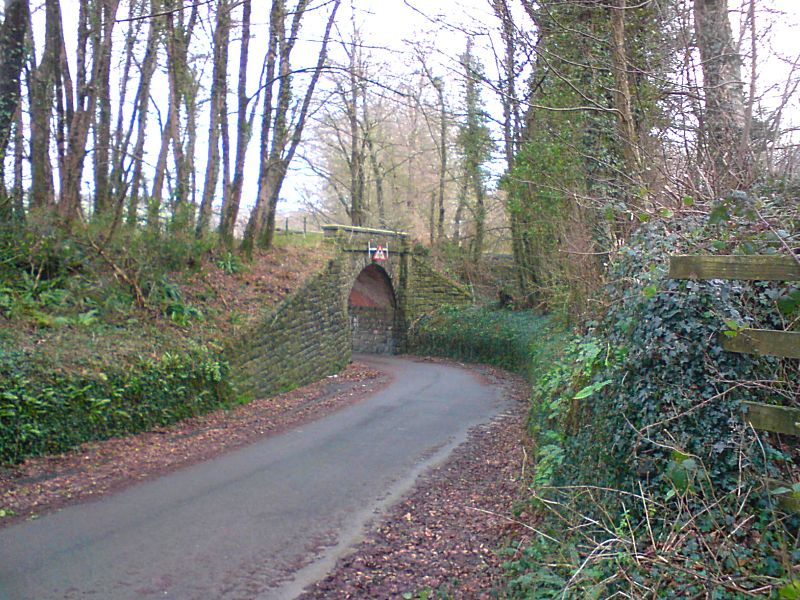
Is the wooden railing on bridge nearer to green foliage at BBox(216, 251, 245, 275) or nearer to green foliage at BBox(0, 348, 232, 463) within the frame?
green foliage at BBox(0, 348, 232, 463)

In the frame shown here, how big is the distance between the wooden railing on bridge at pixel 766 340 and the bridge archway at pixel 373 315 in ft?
81.3

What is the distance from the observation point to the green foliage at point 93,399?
8.74 m

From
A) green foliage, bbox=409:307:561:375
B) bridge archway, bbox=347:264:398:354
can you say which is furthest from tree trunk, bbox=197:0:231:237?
bridge archway, bbox=347:264:398:354

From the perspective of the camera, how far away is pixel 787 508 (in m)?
3.75

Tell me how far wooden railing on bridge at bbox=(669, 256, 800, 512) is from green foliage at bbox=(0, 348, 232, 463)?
7.90 metres

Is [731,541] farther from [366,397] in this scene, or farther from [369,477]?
[366,397]

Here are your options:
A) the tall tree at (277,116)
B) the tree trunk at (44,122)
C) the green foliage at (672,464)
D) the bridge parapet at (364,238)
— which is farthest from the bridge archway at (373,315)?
the green foliage at (672,464)

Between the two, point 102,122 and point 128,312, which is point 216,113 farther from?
point 128,312

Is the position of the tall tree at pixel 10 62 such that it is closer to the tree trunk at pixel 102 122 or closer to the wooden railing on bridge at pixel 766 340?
the tree trunk at pixel 102 122

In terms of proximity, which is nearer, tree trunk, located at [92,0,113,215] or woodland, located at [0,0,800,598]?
woodland, located at [0,0,800,598]

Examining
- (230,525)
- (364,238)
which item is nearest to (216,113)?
(364,238)

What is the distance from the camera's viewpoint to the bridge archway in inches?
1167

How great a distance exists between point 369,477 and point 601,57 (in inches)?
281

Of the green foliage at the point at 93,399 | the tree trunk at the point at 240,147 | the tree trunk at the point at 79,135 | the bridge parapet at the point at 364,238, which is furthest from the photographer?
the bridge parapet at the point at 364,238
